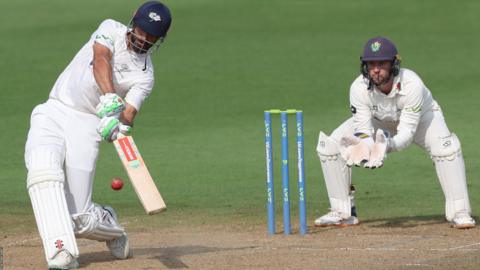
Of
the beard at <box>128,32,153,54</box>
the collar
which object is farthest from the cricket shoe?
the collar

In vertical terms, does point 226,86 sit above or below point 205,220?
above

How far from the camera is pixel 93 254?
358 inches

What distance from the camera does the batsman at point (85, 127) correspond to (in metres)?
7.95

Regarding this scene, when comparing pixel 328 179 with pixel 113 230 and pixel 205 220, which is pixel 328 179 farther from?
pixel 113 230

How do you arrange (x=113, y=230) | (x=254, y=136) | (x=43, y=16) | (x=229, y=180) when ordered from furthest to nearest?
(x=43, y=16), (x=254, y=136), (x=229, y=180), (x=113, y=230)

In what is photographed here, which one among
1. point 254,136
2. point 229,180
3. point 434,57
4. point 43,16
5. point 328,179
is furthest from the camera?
point 43,16

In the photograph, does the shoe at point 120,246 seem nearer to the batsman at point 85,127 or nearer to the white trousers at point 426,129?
the batsman at point 85,127

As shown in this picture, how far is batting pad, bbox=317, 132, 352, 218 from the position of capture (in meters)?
10.3

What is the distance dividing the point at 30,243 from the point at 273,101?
328 inches

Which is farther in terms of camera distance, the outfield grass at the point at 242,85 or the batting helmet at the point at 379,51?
the outfield grass at the point at 242,85

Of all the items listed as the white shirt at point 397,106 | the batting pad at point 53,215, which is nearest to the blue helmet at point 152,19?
the batting pad at point 53,215

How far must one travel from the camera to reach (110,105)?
26.1ft

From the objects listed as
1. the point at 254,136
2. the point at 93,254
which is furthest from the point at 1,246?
the point at 254,136

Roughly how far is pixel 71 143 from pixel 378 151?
2.47 metres
